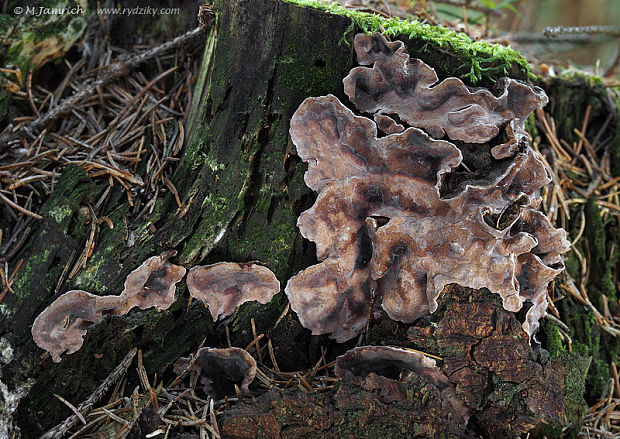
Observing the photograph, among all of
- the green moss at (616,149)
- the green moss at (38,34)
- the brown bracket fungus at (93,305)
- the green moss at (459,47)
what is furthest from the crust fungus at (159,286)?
the green moss at (616,149)

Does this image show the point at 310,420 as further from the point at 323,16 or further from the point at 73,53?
the point at 73,53

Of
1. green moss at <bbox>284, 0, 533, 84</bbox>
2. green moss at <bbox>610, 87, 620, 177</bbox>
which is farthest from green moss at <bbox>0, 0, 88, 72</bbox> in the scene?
green moss at <bbox>610, 87, 620, 177</bbox>

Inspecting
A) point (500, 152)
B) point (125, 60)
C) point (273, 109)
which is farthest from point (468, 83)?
point (125, 60)

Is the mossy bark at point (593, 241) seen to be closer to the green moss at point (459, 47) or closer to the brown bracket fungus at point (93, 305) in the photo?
the green moss at point (459, 47)

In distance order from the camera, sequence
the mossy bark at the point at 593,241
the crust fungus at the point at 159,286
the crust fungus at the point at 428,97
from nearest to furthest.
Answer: the crust fungus at the point at 428,97
the crust fungus at the point at 159,286
the mossy bark at the point at 593,241

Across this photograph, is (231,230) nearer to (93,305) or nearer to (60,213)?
(93,305)

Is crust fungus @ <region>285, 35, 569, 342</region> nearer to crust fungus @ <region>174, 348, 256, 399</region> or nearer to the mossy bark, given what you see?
crust fungus @ <region>174, 348, 256, 399</region>

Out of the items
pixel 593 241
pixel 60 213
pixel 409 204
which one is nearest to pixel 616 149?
pixel 593 241
